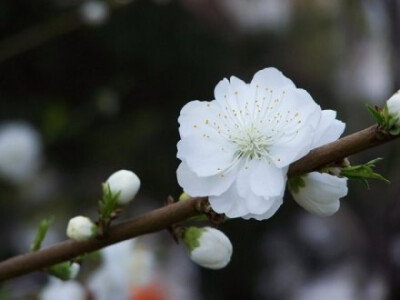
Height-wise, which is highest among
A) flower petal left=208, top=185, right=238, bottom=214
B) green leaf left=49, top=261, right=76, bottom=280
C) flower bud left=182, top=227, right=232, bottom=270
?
green leaf left=49, top=261, right=76, bottom=280

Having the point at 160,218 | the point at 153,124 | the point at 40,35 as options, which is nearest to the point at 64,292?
the point at 160,218

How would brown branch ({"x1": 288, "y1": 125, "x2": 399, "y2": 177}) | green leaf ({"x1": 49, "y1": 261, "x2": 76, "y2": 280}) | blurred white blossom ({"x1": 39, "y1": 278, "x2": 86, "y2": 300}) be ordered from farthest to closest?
blurred white blossom ({"x1": 39, "y1": 278, "x2": 86, "y2": 300}), green leaf ({"x1": 49, "y1": 261, "x2": 76, "y2": 280}), brown branch ({"x1": 288, "y1": 125, "x2": 399, "y2": 177})

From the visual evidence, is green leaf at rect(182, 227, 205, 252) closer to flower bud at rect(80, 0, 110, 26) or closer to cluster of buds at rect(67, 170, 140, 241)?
cluster of buds at rect(67, 170, 140, 241)

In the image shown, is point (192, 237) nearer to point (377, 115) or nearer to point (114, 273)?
point (377, 115)

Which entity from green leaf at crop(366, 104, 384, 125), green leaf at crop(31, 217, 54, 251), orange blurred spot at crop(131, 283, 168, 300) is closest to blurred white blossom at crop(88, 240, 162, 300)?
green leaf at crop(31, 217, 54, 251)

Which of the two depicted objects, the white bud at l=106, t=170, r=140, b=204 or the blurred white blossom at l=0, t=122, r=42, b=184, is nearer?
the white bud at l=106, t=170, r=140, b=204

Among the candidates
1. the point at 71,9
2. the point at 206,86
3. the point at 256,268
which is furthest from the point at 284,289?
the point at 71,9
